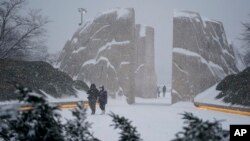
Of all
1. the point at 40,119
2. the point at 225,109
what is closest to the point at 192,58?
the point at 225,109

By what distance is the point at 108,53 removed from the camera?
111 ft

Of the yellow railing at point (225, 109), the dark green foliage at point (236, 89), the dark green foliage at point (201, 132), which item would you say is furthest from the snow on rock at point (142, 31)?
the dark green foliage at point (201, 132)

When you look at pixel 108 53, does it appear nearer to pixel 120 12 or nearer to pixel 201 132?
pixel 120 12

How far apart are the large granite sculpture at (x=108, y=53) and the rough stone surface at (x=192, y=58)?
4.64 m

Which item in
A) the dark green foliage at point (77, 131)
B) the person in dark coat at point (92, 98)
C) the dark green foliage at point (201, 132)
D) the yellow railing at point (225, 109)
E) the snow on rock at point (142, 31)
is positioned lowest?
the yellow railing at point (225, 109)

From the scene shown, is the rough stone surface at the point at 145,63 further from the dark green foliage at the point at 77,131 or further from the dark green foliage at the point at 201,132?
the dark green foliage at the point at 201,132

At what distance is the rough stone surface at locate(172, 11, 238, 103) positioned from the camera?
30156mm

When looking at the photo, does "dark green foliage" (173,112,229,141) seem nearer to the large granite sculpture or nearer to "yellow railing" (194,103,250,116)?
"yellow railing" (194,103,250,116)

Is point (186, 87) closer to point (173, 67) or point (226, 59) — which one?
point (173, 67)

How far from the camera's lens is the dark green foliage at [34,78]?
18569 mm

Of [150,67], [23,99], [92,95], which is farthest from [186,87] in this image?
[23,99]

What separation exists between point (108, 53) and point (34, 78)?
12283mm

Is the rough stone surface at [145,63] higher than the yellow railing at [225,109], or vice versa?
the rough stone surface at [145,63]

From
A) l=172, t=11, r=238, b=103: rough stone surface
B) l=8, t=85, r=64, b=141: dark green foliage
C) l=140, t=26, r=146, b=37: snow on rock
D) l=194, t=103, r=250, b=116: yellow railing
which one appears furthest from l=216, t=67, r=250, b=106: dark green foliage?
l=140, t=26, r=146, b=37: snow on rock
